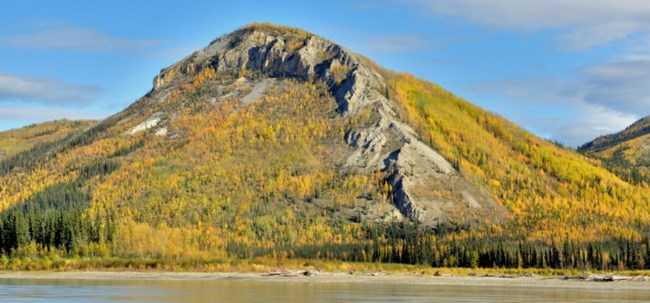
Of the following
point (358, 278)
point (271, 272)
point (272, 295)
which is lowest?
point (272, 295)

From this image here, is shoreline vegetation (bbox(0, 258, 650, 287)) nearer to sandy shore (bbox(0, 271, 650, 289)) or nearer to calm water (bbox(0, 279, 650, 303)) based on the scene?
sandy shore (bbox(0, 271, 650, 289))

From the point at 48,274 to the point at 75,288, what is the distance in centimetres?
5049

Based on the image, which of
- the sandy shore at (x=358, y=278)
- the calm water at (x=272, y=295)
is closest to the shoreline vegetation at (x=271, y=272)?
the sandy shore at (x=358, y=278)

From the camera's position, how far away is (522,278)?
170875mm

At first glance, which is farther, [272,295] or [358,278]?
[358,278]

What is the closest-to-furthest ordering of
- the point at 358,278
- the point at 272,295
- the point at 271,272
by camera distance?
the point at 272,295 → the point at 358,278 → the point at 271,272

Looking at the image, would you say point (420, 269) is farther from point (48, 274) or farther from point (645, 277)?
point (48, 274)

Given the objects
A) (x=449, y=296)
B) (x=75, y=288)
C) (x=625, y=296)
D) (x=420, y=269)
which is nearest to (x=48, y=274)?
(x=75, y=288)

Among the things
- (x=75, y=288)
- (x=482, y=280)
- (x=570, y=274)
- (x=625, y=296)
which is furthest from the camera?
(x=570, y=274)

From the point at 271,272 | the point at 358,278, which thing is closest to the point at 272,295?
the point at 358,278

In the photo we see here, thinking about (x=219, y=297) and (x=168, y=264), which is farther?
(x=168, y=264)

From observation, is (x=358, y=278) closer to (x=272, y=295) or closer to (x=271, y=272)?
(x=271, y=272)

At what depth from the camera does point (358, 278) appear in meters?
170

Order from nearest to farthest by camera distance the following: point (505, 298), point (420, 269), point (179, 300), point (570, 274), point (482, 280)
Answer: point (179, 300) < point (505, 298) < point (482, 280) < point (570, 274) < point (420, 269)
